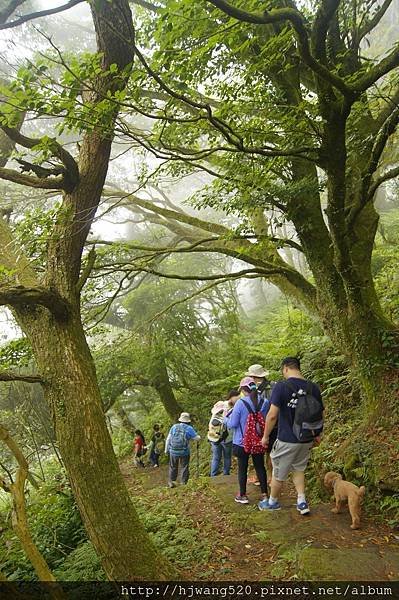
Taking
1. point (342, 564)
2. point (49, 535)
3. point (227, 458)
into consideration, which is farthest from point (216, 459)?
point (342, 564)

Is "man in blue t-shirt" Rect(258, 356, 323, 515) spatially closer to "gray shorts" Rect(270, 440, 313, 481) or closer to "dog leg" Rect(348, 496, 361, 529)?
"gray shorts" Rect(270, 440, 313, 481)

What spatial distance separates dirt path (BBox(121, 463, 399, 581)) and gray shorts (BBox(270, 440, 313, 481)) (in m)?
0.66

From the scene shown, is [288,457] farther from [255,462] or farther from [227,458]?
[227,458]

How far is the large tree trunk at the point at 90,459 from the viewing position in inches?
166

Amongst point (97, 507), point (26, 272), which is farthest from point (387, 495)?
point (26, 272)

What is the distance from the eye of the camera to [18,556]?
6844mm

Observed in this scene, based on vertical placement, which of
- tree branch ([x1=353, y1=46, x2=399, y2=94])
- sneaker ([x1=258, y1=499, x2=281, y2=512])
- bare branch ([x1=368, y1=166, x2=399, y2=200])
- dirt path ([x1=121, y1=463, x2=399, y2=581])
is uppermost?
tree branch ([x1=353, y1=46, x2=399, y2=94])

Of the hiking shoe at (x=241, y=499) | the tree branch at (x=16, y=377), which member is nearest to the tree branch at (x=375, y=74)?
the tree branch at (x=16, y=377)

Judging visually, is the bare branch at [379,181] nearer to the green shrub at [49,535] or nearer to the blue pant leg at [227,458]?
the blue pant leg at [227,458]

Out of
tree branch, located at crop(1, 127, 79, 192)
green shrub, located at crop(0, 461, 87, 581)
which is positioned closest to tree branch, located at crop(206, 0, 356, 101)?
tree branch, located at crop(1, 127, 79, 192)

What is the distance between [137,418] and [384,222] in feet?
51.9

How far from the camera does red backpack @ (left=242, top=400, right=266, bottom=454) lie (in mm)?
5668

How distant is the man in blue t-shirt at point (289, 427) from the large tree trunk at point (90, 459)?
1824mm

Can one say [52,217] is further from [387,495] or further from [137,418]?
[137,418]
